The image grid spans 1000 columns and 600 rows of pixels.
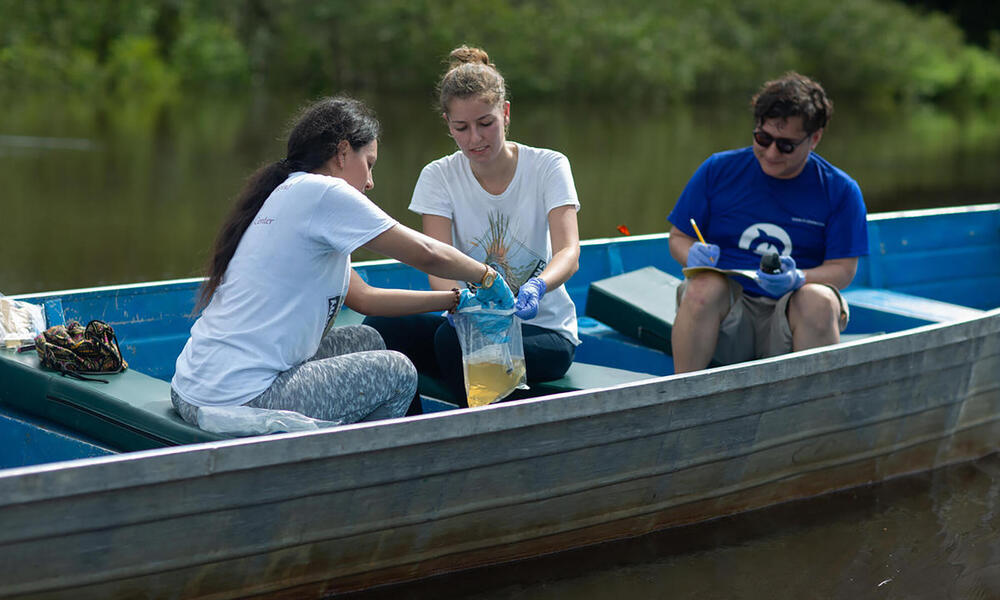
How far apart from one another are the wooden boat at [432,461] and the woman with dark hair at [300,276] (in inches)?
7.7

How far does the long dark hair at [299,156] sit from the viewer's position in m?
2.83

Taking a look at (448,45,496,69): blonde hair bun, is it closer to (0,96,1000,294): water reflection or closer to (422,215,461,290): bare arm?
(422,215,461,290): bare arm

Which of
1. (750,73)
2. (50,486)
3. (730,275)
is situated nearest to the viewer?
(50,486)

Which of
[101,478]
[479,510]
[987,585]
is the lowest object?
[987,585]

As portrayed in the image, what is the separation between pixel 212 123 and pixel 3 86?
18.7 ft

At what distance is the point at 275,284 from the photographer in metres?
2.76

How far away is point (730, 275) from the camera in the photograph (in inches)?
146

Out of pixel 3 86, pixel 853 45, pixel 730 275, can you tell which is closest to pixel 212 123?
pixel 3 86

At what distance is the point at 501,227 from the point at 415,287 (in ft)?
3.75

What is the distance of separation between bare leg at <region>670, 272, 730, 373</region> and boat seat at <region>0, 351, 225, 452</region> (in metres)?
1.60

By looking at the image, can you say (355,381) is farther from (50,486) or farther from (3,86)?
(3,86)

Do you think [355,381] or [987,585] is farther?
[987,585]

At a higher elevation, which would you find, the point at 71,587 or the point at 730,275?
the point at 730,275

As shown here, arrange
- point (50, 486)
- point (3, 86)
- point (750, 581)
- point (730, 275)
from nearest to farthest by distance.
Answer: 1. point (50, 486)
2. point (750, 581)
3. point (730, 275)
4. point (3, 86)
